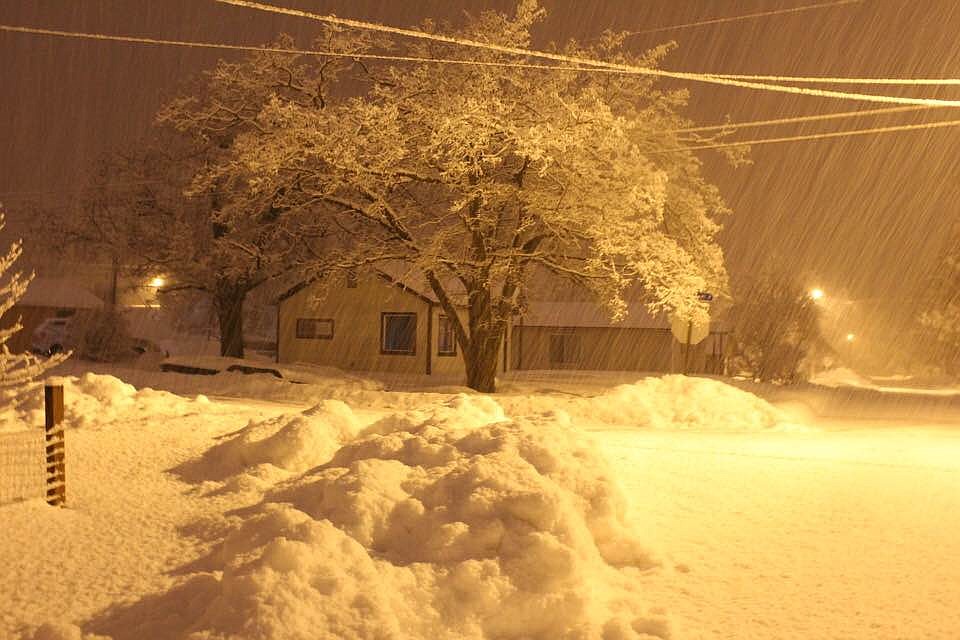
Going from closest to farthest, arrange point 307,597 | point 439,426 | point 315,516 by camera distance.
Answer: point 307,597
point 315,516
point 439,426

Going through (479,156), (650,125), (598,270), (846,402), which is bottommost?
(846,402)

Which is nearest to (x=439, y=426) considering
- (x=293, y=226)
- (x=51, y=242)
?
Result: (x=293, y=226)

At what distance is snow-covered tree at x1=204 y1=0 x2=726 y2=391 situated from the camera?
20578 mm

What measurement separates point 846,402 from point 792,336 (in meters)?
25.5

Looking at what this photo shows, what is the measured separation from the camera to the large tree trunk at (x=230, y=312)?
35.5 meters

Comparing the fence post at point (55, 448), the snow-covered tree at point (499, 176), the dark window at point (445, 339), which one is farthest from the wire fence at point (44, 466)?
the dark window at point (445, 339)

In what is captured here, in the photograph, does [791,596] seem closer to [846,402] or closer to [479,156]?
[479,156]

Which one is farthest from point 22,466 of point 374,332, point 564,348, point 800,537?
point 564,348

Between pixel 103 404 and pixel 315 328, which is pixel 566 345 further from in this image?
pixel 103 404

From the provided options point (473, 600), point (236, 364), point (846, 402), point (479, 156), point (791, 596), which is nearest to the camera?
point (473, 600)

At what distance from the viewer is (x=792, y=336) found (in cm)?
5281

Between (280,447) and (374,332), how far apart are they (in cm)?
2700

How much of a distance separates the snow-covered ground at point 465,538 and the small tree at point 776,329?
3960cm

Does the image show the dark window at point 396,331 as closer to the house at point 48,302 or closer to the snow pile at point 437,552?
the house at point 48,302
